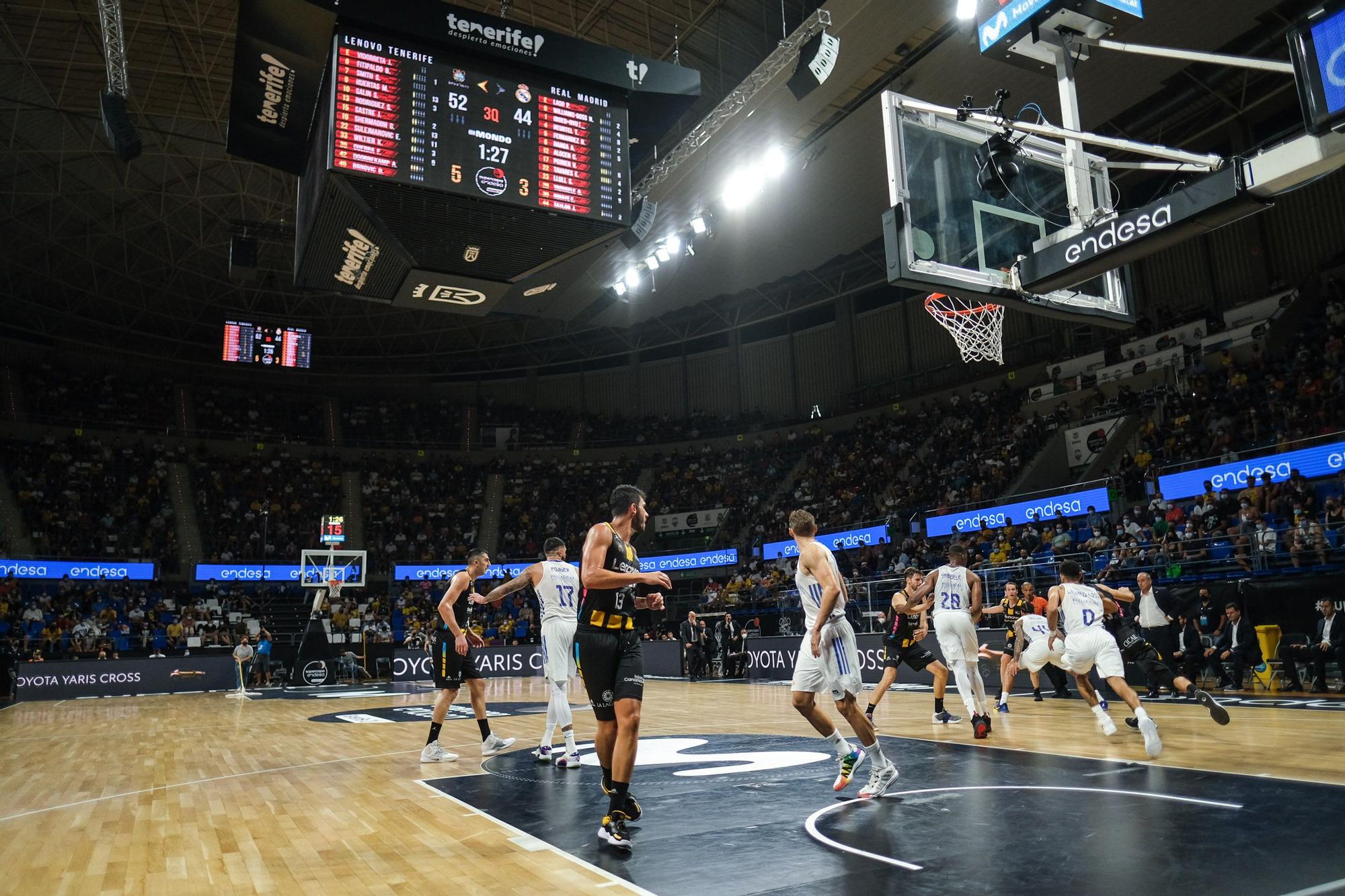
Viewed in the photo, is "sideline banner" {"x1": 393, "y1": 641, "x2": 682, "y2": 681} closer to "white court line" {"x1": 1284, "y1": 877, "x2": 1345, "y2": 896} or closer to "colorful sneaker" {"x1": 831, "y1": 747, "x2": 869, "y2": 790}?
"colorful sneaker" {"x1": 831, "y1": 747, "x2": 869, "y2": 790}

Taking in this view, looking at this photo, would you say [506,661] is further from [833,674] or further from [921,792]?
[921,792]

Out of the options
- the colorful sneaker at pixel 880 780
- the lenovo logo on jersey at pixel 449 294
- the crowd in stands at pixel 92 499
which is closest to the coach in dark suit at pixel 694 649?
the lenovo logo on jersey at pixel 449 294

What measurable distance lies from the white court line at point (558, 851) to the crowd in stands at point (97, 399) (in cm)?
3337

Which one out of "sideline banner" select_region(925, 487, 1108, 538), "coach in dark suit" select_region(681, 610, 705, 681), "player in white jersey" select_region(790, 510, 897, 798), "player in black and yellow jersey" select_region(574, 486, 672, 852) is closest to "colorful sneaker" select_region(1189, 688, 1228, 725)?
"player in white jersey" select_region(790, 510, 897, 798)

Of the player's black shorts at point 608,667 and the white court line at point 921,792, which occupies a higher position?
the player's black shorts at point 608,667

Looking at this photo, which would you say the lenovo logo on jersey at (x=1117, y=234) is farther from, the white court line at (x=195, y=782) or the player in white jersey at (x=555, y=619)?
the white court line at (x=195, y=782)

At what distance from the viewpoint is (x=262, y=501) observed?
33.4 m

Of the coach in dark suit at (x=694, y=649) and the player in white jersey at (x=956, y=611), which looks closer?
the player in white jersey at (x=956, y=611)

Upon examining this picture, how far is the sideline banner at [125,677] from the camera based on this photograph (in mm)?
21531

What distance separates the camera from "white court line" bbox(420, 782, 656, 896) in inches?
162

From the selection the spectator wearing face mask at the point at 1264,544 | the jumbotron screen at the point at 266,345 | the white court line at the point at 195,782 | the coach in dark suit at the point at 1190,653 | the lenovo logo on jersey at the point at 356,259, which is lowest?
the white court line at the point at 195,782

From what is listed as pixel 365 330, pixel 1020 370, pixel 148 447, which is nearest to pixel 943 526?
pixel 1020 370

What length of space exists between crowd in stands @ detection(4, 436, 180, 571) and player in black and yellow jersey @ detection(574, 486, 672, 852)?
2954 centimetres

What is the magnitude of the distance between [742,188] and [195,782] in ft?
55.1
